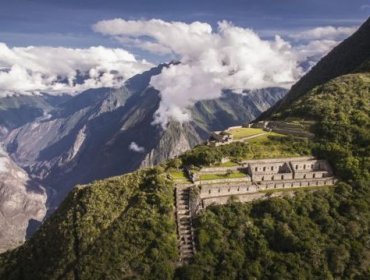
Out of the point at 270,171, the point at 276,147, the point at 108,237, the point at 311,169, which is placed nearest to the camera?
the point at 108,237

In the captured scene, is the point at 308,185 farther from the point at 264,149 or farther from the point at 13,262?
the point at 13,262

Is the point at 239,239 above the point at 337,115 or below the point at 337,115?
below

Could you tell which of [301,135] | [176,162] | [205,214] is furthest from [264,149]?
[205,214]

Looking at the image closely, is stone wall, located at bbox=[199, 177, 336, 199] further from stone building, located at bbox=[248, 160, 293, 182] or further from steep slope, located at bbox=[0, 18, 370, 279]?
steep slope, located at bbox=[0, 18, 370, 279]

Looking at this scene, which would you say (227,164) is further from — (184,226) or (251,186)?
(184,226)

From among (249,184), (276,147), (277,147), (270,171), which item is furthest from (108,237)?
(277,147)

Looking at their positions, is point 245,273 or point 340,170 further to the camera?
point 340,170

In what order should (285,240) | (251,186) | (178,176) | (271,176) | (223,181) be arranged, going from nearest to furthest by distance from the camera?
1. (285,240)
2. (251,186)
3. (223,181)
4. (178,176)
5. (271,176)

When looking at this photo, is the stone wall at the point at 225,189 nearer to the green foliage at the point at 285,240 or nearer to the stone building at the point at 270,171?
the green foliage at the point at 285,240
